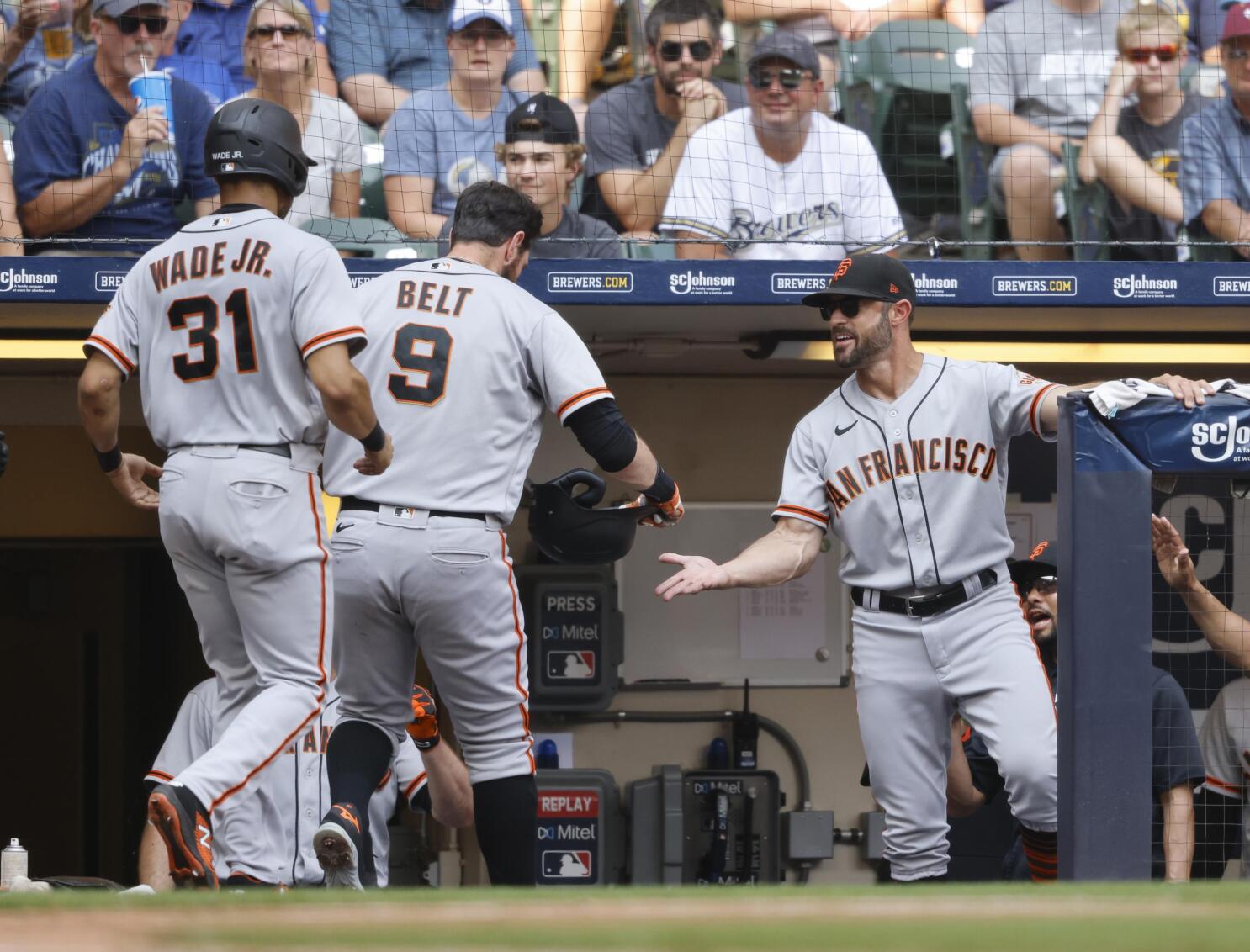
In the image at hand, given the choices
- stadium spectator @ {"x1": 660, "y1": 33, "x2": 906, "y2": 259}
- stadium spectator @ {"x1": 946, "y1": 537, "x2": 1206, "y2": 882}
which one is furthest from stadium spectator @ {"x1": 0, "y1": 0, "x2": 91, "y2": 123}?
stadium spectator @ {"x1": 946, "y1": 537, "x2": 1206, "y2": 882}

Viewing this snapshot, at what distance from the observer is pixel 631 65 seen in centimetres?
698

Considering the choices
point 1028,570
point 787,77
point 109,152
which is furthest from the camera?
point 787,77

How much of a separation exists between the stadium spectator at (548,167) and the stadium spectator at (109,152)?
982 millimetres

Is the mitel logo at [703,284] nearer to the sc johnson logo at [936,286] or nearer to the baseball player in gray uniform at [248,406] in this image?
the sc johnson logo at [936,286]

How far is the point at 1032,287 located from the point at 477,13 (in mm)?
2282

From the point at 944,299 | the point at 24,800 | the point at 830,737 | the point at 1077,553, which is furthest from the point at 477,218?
the point at 24,800

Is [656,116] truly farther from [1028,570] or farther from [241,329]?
[241,329]

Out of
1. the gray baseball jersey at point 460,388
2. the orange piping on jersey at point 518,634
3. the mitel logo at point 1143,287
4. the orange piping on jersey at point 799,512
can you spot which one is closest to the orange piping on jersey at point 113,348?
the gray baseball jersey at point 460,388

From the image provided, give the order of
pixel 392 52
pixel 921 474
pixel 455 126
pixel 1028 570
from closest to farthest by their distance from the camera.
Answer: pixel 921 474
pixel 1028 570
pixel 455 126
pixel 392 52

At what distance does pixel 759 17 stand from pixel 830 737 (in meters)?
3.02

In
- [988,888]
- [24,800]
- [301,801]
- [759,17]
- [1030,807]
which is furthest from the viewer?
[24,800]

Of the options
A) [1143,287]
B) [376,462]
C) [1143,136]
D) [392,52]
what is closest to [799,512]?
[376,462]

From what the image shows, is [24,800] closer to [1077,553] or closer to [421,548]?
[421,548]

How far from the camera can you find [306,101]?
20.0ft
